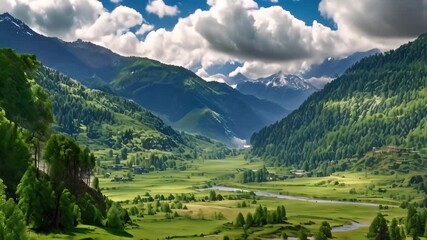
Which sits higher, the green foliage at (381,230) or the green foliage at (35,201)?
the green foliage at (35,201)

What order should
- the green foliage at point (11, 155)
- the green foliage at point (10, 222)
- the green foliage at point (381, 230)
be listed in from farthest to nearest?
1. the green foliage at point (381, 230)
2. the green foliage at point (11, 155)
3. the green foliage at point (10, 222)

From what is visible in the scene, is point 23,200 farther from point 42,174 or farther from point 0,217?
point 0,217

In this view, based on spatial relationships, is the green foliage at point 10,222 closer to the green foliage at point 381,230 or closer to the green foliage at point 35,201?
the green foliage at point 35,201

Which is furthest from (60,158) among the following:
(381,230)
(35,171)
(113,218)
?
(381,230)

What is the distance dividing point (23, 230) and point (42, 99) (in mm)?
96239

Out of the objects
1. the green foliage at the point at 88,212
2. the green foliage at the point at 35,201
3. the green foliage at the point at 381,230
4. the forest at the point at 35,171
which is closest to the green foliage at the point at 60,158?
the forest at the point at 35,171

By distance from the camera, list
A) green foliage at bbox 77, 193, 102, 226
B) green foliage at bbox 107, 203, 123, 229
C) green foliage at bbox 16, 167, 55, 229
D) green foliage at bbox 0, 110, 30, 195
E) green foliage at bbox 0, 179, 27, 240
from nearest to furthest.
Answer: green foliage at bbox 0, 179, 27, 240
green foliage at bbox 16, 167, 55, 229
green foliage at bbox 0, 110, 30, 195
green foliage at bbox 77, 193, 102, 226
green foliage at bbox 107, 203, 123, 229

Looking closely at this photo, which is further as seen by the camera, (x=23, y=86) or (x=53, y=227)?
(x=23, y=86)

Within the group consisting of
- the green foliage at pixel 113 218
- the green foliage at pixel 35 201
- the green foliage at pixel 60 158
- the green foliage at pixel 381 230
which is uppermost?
the green foliage at pixel 60 158

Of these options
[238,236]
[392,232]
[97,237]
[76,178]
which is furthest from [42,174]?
[392,232]

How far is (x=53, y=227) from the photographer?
11725cm

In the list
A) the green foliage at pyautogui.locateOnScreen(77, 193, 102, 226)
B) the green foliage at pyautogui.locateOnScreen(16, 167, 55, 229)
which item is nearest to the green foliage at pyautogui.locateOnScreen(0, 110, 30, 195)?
the green foliage at pyautogui.locateOnScreen(16, 167, 55, 229)

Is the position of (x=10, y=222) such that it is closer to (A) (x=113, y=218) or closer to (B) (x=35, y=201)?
(B) (x=35, y=201)

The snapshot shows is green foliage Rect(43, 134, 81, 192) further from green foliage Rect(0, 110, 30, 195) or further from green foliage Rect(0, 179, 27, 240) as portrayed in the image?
green foliage Rect(0, 179, 27, 240)
